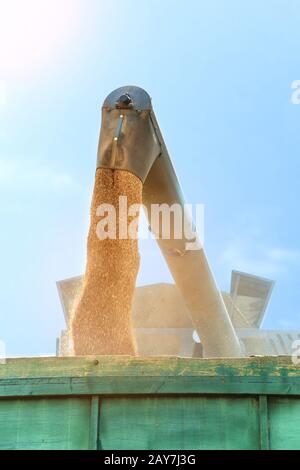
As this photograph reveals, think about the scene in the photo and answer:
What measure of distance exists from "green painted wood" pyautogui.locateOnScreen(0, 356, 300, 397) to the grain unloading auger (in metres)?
2.16

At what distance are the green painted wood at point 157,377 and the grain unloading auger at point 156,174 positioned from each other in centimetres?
216

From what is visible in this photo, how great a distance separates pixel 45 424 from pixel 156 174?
113 inches

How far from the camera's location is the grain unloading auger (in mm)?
4285

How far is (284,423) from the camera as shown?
2168 mm

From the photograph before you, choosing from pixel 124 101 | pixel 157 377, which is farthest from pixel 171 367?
pixel 124 101

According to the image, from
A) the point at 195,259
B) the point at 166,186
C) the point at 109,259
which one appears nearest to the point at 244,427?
the point at 109,259

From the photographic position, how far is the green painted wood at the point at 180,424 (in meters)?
2.16

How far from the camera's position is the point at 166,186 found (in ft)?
16.2

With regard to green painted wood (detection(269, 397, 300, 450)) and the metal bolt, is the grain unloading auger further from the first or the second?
green painted wood (detection(269, 397, 300, 450))

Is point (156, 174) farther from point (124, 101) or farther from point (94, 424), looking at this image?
point (94, 424)

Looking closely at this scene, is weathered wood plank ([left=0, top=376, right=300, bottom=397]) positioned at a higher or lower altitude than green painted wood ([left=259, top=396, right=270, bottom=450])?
higher

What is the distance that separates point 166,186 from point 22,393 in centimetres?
291

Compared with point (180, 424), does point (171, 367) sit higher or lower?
higher

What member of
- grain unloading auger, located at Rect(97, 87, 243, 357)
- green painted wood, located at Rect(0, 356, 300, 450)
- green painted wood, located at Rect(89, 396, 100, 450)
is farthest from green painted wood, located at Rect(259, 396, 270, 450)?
grain unloading auger, located at Rect(97, 87, 243, 357)
